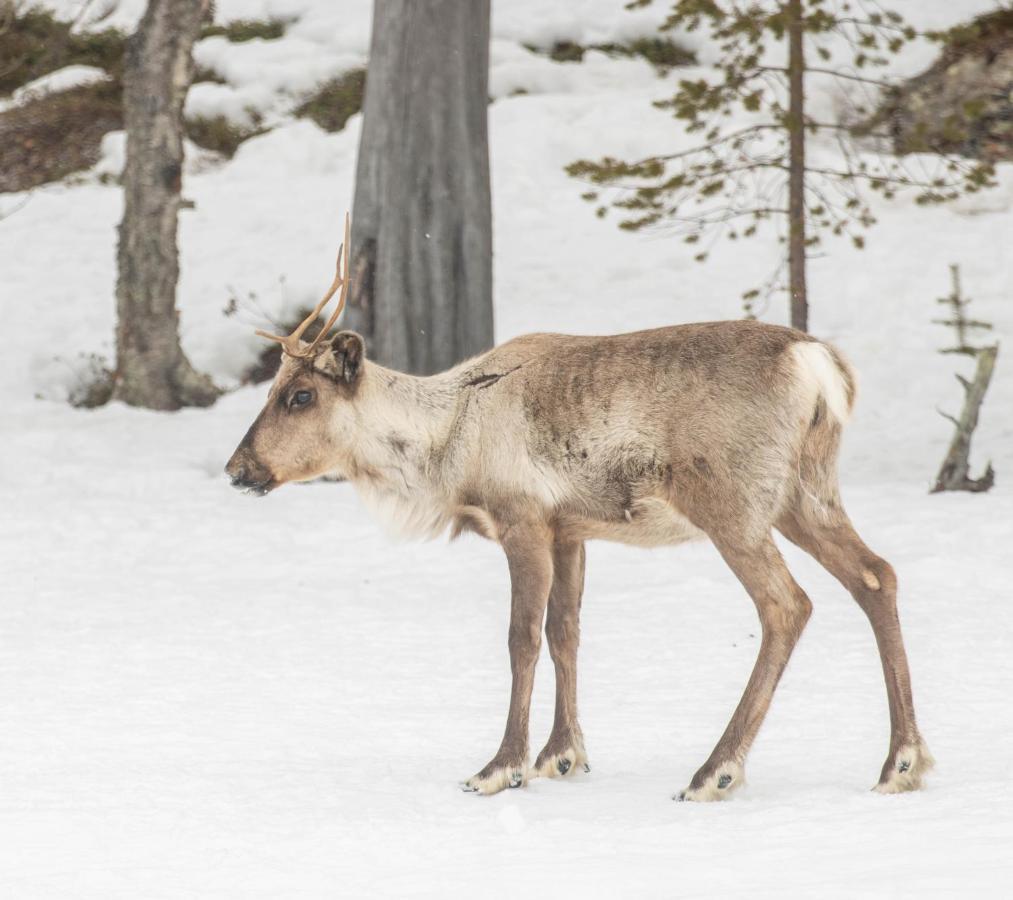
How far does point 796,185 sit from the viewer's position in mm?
11039

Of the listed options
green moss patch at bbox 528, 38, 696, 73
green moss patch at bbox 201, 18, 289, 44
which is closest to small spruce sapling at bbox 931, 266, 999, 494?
green moss patch at bbox 528, 38, 696, 73

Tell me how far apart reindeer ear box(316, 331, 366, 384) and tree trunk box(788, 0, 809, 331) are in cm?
585

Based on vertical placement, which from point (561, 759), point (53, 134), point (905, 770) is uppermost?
point (905, 770)

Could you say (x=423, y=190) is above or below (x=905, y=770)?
above

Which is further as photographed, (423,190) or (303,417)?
(423,190)

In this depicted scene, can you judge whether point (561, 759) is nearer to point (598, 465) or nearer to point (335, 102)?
point (598, 465)

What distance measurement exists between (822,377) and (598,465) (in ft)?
2.74

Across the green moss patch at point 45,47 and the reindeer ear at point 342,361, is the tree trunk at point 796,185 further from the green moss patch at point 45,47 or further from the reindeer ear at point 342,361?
the green moss patch at point 45,47

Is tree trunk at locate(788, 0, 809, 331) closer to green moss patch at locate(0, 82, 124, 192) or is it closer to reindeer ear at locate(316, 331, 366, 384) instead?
reindeer ear at locate(316, 331, 366, 384)

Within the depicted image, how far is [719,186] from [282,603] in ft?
15.1

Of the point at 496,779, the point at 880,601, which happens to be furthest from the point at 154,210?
the point at 880,601

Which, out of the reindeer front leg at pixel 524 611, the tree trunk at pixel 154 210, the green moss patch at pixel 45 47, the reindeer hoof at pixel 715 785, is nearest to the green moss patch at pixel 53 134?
the green moss patch at pixel 45 47

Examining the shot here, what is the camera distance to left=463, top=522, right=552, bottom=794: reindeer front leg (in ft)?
17.2

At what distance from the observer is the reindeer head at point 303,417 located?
223 inches
